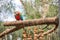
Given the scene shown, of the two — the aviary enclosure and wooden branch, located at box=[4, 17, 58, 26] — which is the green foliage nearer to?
the aviary enclosure

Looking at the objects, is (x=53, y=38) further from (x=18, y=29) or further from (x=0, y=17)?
(x=0, y=17)

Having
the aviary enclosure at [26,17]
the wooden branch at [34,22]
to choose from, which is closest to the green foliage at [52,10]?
the aviary enclosure at [26,17]

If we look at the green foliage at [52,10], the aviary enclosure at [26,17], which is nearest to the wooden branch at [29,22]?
the aviary enclosure at [26,17]

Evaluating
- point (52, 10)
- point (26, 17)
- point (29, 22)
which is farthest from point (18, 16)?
point (52, 10)

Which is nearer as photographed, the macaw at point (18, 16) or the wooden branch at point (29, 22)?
the wooden branch at point (29, 22)

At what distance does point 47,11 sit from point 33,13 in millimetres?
154

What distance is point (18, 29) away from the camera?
70.3 inches

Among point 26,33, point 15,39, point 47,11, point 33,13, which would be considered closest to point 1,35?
point 15,39

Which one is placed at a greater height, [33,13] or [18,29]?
[33,13]

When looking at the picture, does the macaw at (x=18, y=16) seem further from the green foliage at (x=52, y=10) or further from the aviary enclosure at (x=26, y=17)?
the green foliage at (x=52, y=10)

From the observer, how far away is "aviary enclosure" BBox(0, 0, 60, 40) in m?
1.77

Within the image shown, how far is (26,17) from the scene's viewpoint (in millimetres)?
1846

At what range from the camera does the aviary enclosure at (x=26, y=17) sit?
1.77 meters

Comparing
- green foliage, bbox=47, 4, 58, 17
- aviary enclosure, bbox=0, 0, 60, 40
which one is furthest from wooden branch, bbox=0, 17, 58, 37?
green foliage, bbox=47, 4, 58, 17
